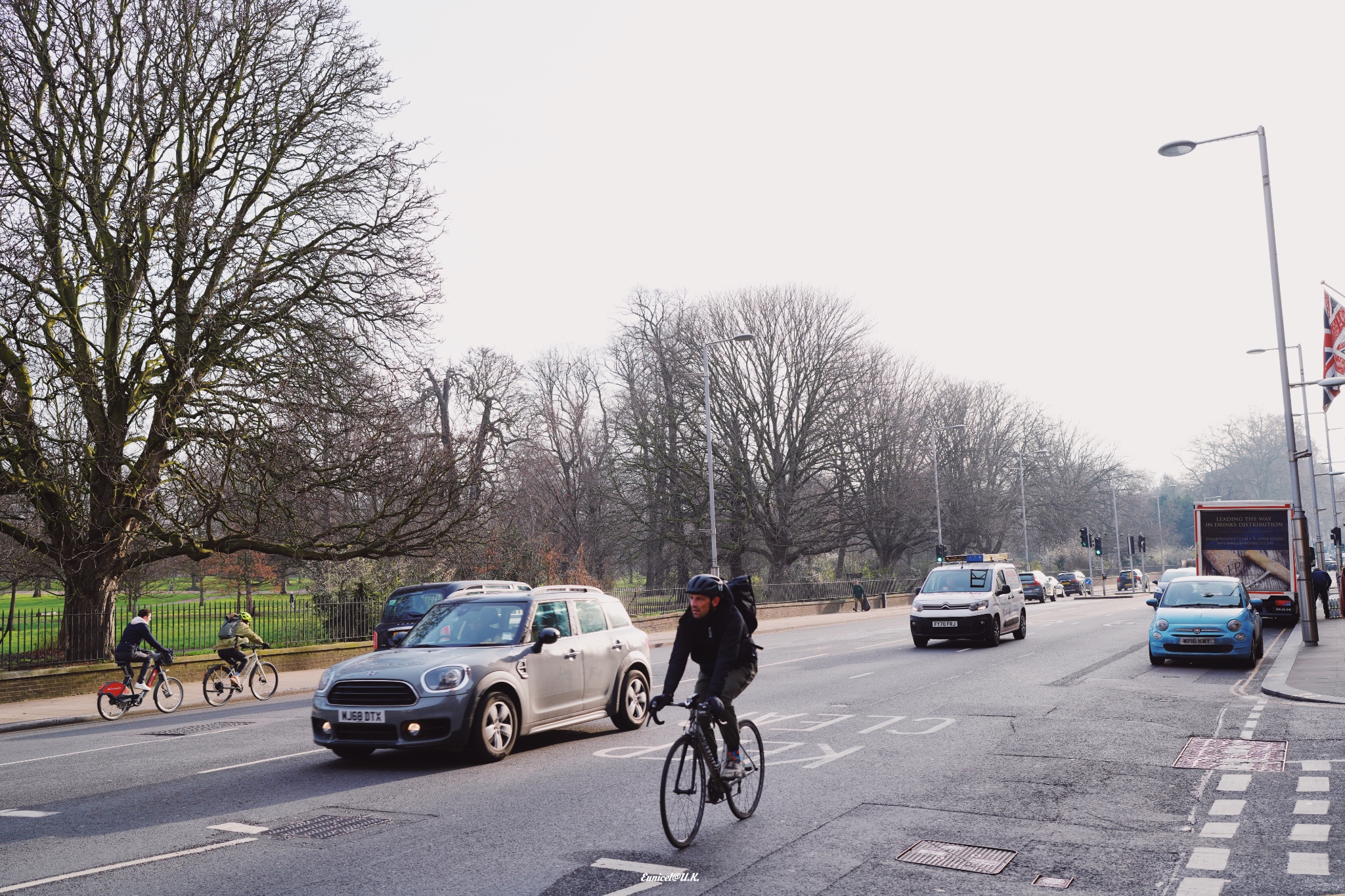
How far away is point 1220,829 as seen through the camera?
7062mm

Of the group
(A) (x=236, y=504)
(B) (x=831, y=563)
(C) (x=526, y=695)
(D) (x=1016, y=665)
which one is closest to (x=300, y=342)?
(A) (x=236, y=504)

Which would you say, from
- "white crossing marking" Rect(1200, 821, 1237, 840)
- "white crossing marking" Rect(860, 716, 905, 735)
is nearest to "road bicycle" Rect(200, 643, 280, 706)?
"white crossing marking" Rect(860, 716, 905, 735)

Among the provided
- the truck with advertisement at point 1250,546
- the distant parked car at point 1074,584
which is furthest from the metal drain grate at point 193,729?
the distant parked car at point 1074,584

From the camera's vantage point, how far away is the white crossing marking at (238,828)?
24.5 ft

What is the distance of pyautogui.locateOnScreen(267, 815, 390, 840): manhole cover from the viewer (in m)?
7.32

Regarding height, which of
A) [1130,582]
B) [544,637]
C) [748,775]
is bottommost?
[1130,582]

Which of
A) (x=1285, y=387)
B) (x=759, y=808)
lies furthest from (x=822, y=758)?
(x=1285, y=387)

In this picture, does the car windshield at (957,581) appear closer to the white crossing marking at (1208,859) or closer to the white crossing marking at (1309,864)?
the white crossing marking at (1208,859)

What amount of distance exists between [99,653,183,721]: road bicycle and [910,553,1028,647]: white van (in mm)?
14781

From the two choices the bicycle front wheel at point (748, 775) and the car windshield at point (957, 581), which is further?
the car windshield at point (957, 581)

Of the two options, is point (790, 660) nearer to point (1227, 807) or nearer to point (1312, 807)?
point (1227, 807)

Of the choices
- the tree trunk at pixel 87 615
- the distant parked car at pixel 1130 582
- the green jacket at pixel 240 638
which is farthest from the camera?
the distant parked car at pixel 1130 582

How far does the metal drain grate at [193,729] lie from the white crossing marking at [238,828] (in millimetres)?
6582

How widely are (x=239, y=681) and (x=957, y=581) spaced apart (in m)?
15.4
